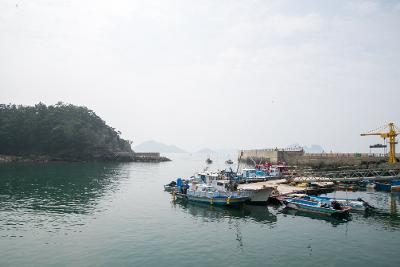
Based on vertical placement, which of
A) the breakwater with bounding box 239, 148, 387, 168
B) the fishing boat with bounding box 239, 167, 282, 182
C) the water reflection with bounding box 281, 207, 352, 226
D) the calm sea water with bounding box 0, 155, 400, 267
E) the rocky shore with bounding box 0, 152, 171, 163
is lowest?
the calm sea water with bounding box 0, 155, 400, 267

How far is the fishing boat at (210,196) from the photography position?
136ft

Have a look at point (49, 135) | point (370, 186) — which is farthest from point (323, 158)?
point (49, 135)

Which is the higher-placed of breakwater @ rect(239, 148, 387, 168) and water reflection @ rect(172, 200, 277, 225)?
breakwater @ rect(239, 148, 387, 168)

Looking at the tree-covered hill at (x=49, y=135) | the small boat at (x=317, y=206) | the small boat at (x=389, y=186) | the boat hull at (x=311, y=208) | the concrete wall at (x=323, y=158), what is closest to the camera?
the boat hull at (x=311, y=208)

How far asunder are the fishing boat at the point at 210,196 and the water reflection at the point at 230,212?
714 millimetres

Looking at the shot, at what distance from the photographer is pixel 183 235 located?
29.5 m

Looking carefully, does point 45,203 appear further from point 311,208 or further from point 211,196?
point 311,208

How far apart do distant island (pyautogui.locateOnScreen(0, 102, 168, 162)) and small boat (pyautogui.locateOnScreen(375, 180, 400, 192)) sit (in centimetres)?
11390

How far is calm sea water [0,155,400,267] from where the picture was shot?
23.4 meters

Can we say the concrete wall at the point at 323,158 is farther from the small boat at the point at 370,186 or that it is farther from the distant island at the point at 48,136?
the distant island at the point at 48,136

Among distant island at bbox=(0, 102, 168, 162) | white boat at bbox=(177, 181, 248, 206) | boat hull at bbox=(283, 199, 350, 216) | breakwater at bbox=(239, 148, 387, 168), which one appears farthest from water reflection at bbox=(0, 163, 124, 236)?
distant island at bbox=(0, 102, 168, 162)

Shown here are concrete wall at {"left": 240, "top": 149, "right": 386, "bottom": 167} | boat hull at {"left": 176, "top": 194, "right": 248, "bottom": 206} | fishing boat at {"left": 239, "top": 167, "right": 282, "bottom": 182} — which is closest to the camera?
boat hull at {"left": 176, "top": 194, "right": 248, "bottom": 206}

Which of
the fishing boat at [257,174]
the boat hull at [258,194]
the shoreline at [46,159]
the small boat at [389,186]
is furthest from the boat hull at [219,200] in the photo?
the shoreline at [46,159]

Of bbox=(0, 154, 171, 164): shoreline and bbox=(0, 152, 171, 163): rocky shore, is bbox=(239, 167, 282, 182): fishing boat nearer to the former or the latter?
bbox=(0, 154, 171, 164): shoreline
